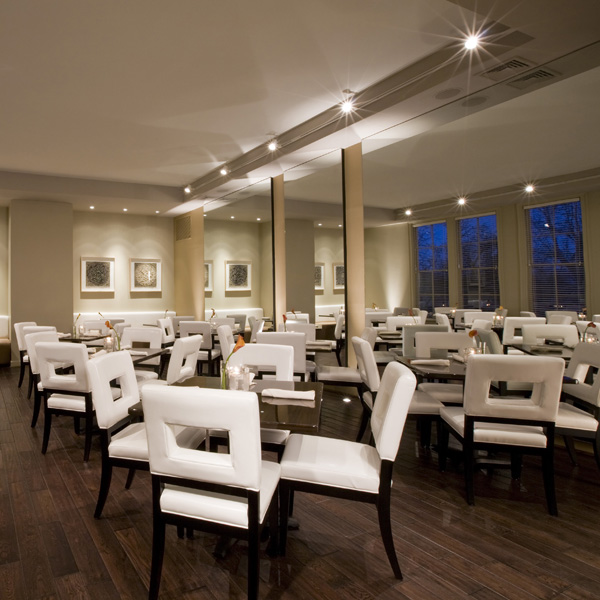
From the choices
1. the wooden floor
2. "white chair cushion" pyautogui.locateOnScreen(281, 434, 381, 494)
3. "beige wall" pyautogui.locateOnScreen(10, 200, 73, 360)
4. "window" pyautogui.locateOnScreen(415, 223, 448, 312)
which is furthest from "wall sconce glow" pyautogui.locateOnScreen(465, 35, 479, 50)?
"beige wall" pyautogui.locateOnScreen(10, 200, 73, 360)

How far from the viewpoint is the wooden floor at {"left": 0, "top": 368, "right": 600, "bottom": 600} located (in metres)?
2.10

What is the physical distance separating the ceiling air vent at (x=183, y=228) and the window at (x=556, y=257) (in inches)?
294

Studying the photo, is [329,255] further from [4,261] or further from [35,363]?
[4,261]

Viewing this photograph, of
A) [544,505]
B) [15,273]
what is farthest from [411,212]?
[15,273]

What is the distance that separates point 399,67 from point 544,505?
3.79m

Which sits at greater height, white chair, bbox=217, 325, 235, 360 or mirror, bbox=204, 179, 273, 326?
mirror, bbox=204, 179, 273, 326

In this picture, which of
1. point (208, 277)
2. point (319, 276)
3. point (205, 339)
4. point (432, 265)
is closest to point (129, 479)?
point (205, 339)

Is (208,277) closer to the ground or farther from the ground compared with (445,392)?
farther from the ground

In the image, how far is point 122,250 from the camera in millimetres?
10445

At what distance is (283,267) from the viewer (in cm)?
725

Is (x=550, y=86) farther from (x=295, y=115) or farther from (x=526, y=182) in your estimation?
(x=295, y=115)

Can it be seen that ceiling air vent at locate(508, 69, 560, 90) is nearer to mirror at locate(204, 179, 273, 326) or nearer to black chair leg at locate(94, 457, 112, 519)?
mirror at locate(204, 179, 273, 326)

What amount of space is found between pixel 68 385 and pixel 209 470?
254 cm

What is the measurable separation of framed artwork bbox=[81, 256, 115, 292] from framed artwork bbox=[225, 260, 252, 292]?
2743 mm
